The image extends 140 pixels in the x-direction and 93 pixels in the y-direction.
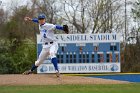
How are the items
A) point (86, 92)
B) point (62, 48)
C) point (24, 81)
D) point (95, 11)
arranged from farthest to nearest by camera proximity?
point (95, 11)
point (62, 48)
point (24, 81)
point (86, 92)

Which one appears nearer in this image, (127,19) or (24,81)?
(24,81)

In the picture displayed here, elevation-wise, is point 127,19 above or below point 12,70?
above

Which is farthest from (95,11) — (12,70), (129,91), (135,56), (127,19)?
(129,91)

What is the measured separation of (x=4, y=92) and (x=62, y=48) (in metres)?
16.0

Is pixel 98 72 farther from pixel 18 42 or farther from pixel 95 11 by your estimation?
pixel 95 11

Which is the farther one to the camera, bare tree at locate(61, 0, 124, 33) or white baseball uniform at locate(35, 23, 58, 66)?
bare tree at locate(61, 0, 124, 33)

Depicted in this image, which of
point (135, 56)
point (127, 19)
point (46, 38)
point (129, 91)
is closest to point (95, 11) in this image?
point (127, 19)

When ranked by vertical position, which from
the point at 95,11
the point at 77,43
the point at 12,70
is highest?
the point at 95,11

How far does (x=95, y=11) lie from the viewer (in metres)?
43.8

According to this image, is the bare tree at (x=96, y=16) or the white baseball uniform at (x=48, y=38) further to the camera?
the bare tree at (x=96, y=16)

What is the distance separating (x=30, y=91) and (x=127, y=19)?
118 feet

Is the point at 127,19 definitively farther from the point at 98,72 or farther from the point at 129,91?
the point at 129,91

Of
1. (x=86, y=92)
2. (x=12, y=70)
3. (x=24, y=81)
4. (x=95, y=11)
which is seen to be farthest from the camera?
(x=95, y=11)

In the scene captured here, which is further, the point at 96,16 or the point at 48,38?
the point at 96,16
